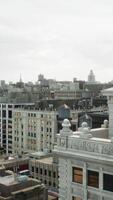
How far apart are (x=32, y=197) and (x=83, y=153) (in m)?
34.1

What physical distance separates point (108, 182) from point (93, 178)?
1.16 meters

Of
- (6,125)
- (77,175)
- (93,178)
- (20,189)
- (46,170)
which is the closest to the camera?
(93,178)

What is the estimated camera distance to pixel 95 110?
135m

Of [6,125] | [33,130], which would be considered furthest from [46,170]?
[6,125]

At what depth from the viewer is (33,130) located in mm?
131250

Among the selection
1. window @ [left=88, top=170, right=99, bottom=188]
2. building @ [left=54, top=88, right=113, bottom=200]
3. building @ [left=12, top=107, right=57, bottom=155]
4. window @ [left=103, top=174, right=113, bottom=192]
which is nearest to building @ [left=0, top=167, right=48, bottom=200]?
building @ [left=54, top=88, right=113, bottom=200]

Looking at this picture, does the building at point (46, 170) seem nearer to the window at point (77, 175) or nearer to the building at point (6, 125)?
the building at point (6, 125)

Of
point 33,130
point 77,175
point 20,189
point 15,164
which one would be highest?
point 77,175

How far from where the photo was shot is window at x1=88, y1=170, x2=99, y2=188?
23141mm

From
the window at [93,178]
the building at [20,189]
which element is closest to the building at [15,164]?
the building at [20,189]

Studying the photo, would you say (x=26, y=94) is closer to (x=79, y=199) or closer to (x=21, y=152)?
(x=21, y=152)

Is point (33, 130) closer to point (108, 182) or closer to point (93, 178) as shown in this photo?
point (93, 178)

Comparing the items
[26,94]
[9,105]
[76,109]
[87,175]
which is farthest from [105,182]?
[26,94]

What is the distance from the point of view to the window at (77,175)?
24.1 meters
